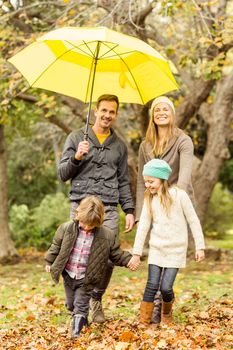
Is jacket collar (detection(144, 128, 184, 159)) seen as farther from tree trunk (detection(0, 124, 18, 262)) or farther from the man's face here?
tree trunk (detection(0, 124, 18, 262))

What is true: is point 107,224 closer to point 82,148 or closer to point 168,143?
point 82,148

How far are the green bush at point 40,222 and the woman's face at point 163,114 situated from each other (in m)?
12.8

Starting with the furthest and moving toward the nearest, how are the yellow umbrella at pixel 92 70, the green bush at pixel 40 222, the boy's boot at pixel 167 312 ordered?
1. the green bush at pixel 40 222
2. the yellow umbrella at pixel 92 70
3. the boy's boot at pixel 167 312

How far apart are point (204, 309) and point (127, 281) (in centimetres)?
352

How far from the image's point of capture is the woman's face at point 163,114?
5.60 meters

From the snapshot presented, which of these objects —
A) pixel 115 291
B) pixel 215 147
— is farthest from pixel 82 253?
pixel 215 147

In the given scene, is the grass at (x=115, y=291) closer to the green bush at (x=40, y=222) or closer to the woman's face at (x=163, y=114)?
the woman's face at (x=163, y=114)

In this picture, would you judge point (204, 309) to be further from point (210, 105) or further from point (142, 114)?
point (210, 105)

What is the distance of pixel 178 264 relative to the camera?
17.5ft

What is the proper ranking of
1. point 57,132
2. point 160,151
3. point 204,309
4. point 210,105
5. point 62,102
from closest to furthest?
1. point 160,151
2. point 204,309
3. point 62,102
4. point 210,105
5. point 57,132

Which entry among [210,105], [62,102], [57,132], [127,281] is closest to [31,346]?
[127,281]

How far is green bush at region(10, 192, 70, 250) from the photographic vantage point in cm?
1825

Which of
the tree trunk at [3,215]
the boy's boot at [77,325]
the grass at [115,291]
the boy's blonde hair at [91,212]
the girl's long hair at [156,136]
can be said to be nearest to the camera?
the boy's blonde hair at [91,212]

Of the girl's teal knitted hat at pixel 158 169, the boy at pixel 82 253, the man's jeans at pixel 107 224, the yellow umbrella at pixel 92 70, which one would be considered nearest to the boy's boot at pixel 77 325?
the boy at pixel 82 253
